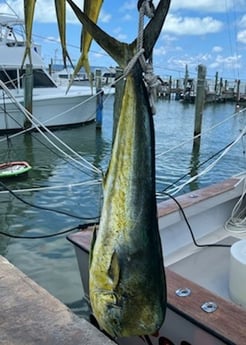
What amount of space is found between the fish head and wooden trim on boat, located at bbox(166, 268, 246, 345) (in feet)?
2.75

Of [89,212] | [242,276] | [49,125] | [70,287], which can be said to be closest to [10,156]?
[49,125]

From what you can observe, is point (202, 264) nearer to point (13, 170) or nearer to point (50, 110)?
point (13, 170)

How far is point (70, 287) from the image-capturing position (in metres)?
4.45

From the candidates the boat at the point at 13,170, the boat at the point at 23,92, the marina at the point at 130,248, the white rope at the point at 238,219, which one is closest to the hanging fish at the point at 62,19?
the marina at the point at 130,248

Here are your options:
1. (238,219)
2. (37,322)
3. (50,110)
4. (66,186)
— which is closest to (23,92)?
(50,110)

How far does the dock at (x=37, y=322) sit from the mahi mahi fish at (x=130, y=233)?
0.80 m

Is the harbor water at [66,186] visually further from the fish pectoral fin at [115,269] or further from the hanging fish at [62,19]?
the hanging fish at [62,19]

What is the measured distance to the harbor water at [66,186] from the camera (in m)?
4.82

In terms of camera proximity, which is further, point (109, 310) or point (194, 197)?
point (194, 197)

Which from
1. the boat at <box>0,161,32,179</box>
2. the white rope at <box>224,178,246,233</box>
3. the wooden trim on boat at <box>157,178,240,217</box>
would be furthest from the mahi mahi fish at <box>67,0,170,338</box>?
the boat at <box>0,161,32,179</box>

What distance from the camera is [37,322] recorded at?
205cm

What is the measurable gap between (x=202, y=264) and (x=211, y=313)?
4.85 feet

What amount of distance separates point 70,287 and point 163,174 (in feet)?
18.7

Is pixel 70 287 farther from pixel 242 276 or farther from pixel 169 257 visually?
pixel 242 276
